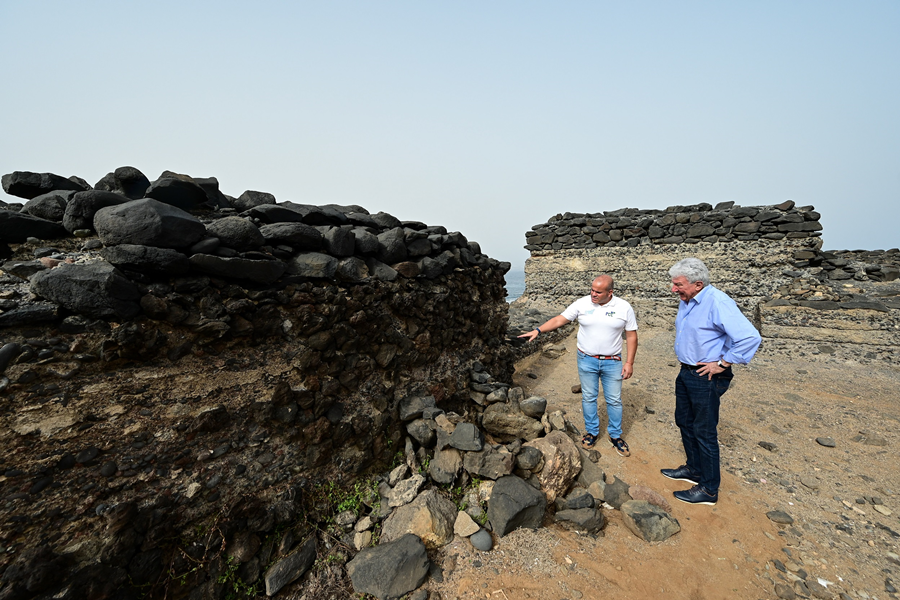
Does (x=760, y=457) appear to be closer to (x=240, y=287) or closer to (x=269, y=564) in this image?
(x=269, y=564)

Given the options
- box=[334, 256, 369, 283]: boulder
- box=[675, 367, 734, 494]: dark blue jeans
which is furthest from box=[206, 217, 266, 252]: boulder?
box=[675, 367, 734, 494]: dark blue jeans

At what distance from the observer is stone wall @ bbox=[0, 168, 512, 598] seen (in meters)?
1.70

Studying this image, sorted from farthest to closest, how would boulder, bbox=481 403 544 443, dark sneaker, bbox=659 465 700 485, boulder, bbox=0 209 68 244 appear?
boulder, bbox=481 403 544 443
dark sneaker, bbox=659 465 700 485
boulder, bbox=0 209 68 244

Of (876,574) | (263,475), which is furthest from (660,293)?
(263,475)

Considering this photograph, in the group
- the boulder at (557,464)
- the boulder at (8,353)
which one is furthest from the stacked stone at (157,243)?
the boulder at (557,464)

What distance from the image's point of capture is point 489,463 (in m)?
2.82

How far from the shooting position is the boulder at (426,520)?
244 cm

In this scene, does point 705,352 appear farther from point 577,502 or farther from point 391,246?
point 391,246

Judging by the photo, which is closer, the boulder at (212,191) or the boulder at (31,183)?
the boulder at (31,183)

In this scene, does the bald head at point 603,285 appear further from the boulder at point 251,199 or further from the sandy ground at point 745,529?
the boulder at point 251,199

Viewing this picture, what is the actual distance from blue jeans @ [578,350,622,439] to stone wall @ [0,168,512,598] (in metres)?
2.19

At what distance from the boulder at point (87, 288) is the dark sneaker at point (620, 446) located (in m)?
4.55

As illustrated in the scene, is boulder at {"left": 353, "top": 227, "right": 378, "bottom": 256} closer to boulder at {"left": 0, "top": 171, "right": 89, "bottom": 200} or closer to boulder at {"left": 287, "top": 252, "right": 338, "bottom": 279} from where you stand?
boulder at {"left": 287, "top": 252, "right": 338, "bottom": 279}

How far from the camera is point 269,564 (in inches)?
92.7
